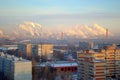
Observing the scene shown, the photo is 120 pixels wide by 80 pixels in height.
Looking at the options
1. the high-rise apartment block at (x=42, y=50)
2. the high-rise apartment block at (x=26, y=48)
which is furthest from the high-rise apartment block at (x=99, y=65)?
the high-rise apartment block at (x=26, y=48)

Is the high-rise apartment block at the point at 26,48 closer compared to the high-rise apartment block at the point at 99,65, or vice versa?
the high-rise apartment block at the point at 99,65

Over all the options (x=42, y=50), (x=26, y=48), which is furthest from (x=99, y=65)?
(x=26, y=48)

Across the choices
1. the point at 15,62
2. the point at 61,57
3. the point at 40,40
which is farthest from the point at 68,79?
the point at 40,40

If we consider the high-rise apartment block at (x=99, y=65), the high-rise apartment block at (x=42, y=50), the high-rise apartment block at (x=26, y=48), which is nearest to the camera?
the high-rise apartment block at (x=99, y=65)

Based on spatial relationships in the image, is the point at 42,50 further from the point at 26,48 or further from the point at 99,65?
the point at 99,65

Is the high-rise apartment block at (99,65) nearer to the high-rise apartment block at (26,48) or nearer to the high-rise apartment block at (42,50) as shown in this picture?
the high-rise apartment block at (42,50)

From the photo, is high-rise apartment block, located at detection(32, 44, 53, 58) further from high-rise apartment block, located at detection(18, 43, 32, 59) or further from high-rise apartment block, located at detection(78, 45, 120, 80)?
high-rise apartment block, located at detection(78, 45, 120, 80)

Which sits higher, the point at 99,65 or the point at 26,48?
the point at 26,48

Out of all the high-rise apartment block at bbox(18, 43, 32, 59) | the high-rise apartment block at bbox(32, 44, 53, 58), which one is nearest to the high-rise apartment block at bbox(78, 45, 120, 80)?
the high-rise apartment block at bbox(32, 44, 53, 58)

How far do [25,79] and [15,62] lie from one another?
19.3 inches

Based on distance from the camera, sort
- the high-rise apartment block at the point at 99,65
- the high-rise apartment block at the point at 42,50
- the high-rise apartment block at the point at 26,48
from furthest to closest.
Result: the high-rise apartment block at the point at 26,48
the high-rise apartment block at the point at 42,50
the high-rise apartment block at the point at 99,65

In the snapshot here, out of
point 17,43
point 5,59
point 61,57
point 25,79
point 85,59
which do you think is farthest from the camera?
point 17,43

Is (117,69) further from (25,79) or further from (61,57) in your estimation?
(61,57)

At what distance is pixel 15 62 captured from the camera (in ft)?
20.7
